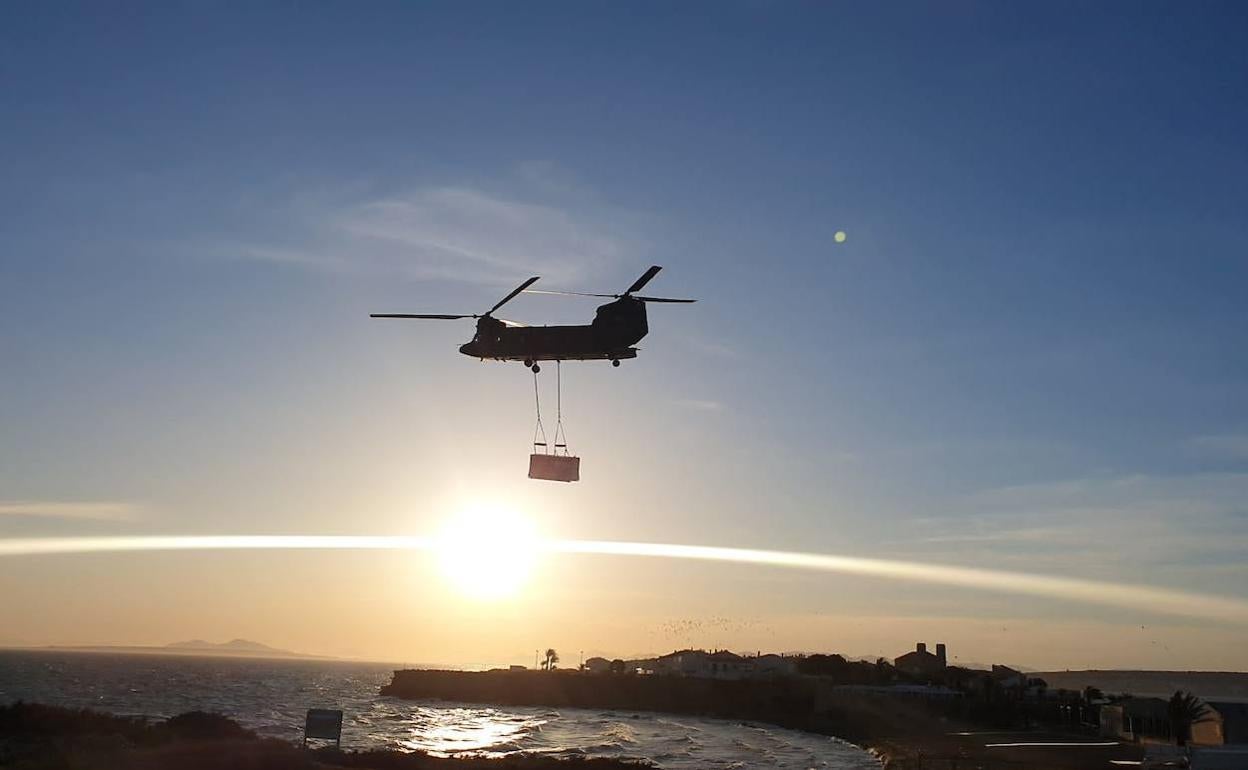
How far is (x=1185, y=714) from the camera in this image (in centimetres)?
5784

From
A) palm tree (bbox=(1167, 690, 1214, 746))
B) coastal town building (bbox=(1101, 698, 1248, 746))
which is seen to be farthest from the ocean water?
palm tree (bbox=(1167, 690, 1214, 746))

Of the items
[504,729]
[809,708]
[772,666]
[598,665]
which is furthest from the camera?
[598,665]

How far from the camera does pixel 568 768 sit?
4672 centimetres

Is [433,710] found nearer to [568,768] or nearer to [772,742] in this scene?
[772,742]

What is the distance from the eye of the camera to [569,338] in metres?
33.0

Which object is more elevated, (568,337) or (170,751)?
(568,337)

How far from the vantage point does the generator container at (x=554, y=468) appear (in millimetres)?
29688

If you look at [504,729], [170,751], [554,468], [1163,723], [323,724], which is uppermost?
[554,468]

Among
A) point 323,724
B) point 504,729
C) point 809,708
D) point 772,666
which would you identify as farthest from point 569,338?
point 772,666

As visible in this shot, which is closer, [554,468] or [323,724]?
[554,468]

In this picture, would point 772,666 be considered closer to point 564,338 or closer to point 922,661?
point 922,661

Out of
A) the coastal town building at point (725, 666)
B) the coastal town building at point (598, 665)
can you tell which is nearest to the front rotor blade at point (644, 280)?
the coastal town building at point (725, 666)

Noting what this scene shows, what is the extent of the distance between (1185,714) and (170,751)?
52.2 metres

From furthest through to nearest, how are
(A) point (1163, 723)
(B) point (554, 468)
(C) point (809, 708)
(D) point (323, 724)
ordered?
(C) point (809, 708) < (A) point (1163, 723) < (D) point (323, 724) < (B) point (554, 468)
